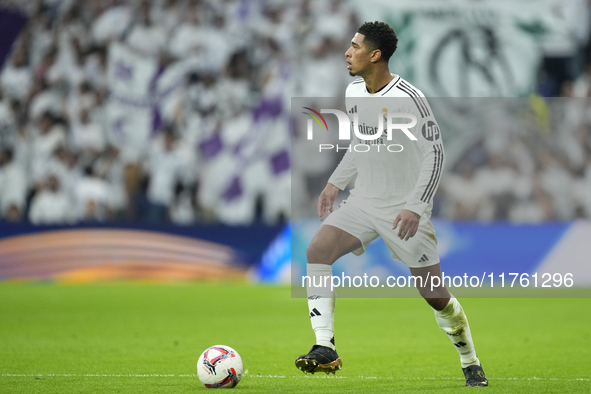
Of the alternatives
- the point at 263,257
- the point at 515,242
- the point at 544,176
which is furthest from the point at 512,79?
the point at 263,257

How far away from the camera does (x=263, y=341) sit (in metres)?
8.64

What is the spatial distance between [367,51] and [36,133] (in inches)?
526

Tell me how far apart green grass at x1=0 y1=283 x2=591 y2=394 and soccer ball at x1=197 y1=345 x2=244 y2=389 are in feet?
0.31

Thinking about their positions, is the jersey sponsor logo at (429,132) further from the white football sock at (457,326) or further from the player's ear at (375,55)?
the white football sock at (457,326)

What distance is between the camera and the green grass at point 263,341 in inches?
233

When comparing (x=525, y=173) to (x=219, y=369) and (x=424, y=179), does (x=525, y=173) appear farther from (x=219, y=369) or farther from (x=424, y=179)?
(x=219, y=369)

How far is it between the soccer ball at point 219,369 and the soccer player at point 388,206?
583 mm

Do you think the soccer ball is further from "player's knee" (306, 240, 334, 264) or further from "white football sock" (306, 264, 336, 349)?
"player's knee" (306, 240, 334, 264)

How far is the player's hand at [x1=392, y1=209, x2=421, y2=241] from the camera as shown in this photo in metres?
5.32

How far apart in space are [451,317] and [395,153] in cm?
113

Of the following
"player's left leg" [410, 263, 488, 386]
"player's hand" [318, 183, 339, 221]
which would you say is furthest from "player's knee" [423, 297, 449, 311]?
"player's hand" [318, 183, 339, 221]

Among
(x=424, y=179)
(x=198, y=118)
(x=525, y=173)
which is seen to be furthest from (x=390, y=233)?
(x=198, y=118)

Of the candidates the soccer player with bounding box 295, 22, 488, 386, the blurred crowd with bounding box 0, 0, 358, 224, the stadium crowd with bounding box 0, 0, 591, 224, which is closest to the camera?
the soccer player with bounding box 295, 22, 488, 386

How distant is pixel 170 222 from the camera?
1627cm
